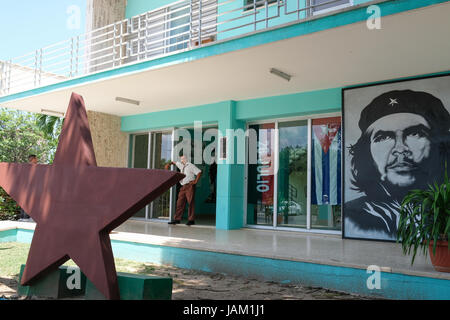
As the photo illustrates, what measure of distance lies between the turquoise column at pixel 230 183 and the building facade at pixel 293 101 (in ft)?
0.07

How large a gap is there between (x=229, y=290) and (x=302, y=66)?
337 centimetres

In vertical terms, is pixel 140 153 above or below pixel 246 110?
below

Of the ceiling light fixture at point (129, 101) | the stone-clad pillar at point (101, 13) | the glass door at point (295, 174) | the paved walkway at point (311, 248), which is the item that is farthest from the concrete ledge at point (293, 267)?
the stone-clad pillar at point (101, 13)

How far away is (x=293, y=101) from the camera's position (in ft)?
23.5

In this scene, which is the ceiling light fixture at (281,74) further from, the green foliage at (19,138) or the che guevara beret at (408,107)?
the green foliage at (19,138)

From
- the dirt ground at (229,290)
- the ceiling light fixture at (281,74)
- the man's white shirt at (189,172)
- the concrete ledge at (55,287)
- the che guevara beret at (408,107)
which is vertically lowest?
the dirt ground at (229,290)

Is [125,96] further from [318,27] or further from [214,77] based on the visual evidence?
[318,27]

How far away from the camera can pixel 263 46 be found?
4973mm

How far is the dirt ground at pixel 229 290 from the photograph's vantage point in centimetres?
376

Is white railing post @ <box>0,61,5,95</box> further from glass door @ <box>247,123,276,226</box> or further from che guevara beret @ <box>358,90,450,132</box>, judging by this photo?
che guevara beret @ <box>358,90,450,132</box>

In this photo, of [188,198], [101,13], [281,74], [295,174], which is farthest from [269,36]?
[101,13]

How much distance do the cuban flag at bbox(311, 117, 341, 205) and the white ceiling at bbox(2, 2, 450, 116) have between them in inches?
30.6

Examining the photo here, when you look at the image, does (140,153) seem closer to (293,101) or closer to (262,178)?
(262,178)

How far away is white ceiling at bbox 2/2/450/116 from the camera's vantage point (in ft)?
14.4
